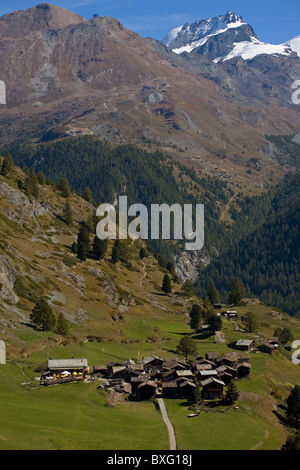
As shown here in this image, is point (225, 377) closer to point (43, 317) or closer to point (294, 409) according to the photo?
point (294, 409)

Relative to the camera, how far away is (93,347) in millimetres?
114625

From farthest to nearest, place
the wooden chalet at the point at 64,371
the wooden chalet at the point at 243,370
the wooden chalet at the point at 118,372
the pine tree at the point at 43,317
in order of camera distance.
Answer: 1. the pine tree at the point at 43,317
2. the wooden chalet at the point at 243,370
3. the wooden chalet at the point at 118,372
4. the wooden chalet at the point at 64,371

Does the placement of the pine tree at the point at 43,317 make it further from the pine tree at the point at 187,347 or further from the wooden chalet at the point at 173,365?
the pine tree at the point at 187,347

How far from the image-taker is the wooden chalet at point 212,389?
8844 centimetres

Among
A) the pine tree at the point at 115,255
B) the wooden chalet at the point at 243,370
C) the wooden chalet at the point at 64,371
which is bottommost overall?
the wooden chalet at the point at 243,370

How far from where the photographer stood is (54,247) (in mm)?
177875

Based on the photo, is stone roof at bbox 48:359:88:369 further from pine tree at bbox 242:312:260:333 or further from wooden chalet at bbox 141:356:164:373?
pine tree at bbox 242:312:260:333

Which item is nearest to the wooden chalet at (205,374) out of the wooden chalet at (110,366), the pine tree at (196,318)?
the wooden chalet at (110,366)

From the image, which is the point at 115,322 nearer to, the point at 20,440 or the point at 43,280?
the point at 43,280

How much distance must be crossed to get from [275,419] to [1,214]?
115 metres

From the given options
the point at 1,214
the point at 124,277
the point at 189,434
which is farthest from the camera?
the point at 124,277

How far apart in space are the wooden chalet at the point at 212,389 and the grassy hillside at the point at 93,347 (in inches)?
166

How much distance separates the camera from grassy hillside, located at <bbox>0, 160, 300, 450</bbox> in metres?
65.2
